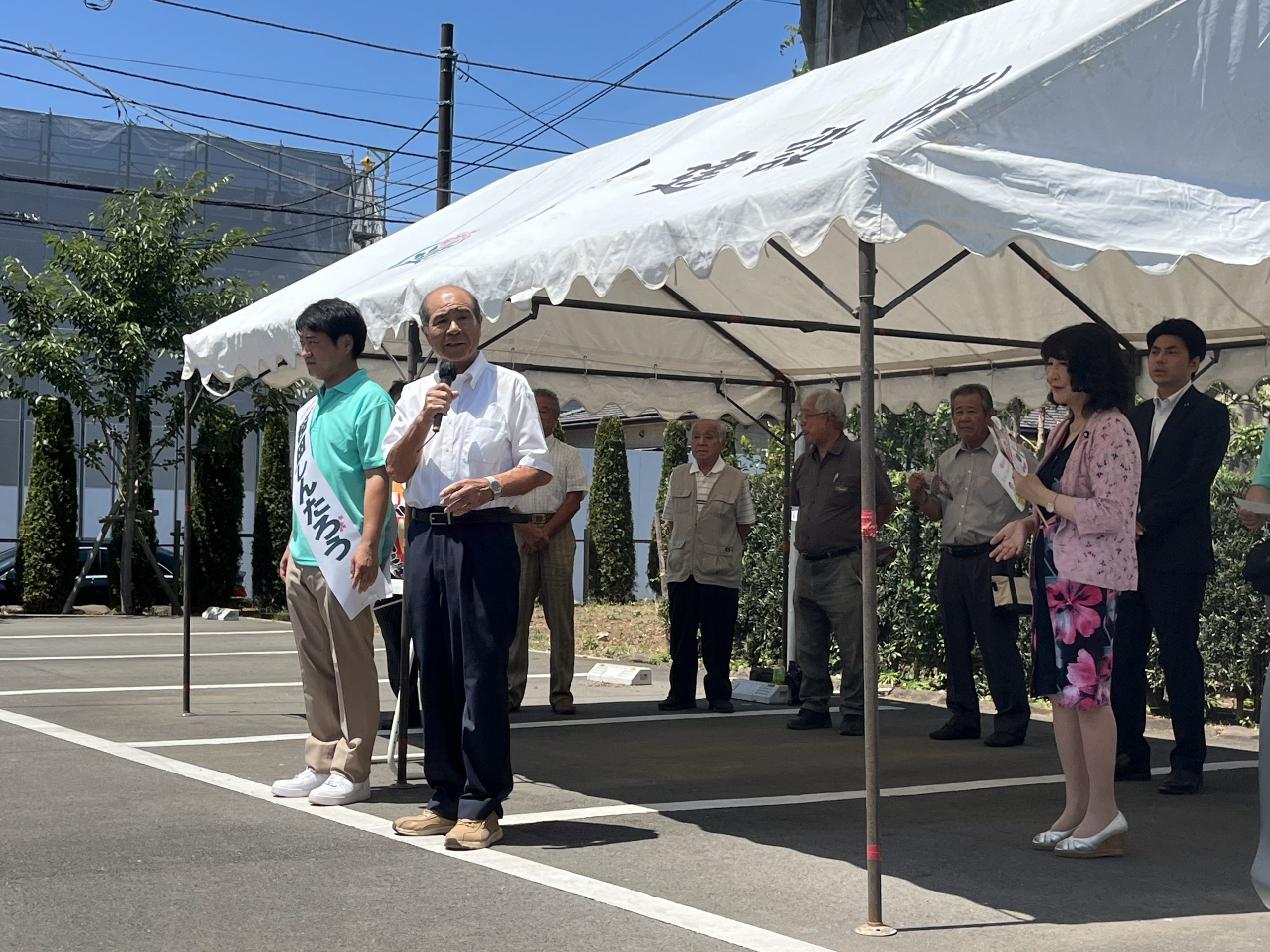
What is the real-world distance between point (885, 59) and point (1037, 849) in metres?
3.62

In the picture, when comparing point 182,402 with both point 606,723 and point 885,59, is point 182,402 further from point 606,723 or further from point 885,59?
point 885,59

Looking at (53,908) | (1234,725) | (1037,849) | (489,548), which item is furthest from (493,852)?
(1234,725)

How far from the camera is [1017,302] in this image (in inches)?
352

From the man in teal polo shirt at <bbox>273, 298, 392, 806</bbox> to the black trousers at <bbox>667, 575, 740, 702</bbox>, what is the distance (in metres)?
3.99

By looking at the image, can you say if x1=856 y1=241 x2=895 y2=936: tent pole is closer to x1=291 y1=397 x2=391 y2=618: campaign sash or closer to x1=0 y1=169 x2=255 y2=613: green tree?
x1=291 y1=397 x2=391 y2=618: campaign sash

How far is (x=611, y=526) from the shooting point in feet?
83.5

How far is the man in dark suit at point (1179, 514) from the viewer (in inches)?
268

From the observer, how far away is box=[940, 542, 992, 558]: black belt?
8.68 meters

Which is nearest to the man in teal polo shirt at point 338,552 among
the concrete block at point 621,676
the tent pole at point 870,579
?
the tent pole at point 870,579

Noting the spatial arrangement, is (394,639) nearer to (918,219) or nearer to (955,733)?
(955,733)

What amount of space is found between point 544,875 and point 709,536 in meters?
5.23

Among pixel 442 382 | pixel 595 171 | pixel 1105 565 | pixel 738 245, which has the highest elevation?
pixel 595 171

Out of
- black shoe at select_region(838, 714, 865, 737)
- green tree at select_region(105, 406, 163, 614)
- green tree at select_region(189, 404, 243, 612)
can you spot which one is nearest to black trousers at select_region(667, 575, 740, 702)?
black shoe at select_region(838, 714, 865, 737)

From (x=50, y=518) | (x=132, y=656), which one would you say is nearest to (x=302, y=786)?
(x=132, y=656)
